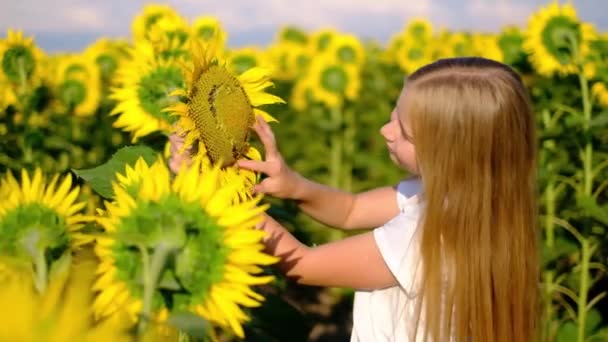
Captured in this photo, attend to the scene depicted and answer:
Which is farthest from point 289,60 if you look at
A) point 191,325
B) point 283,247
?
point 191,325

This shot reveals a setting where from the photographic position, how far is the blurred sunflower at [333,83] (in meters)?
5.24

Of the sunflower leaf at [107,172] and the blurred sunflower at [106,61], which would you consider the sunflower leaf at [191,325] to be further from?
the blurred sunflower at [106,61]

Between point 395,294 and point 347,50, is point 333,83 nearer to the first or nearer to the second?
point 347,50

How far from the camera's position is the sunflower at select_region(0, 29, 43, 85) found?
284cm

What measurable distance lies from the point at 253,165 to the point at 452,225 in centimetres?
39

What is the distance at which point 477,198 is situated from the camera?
5.13 ft

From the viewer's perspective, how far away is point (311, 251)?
1.43 m

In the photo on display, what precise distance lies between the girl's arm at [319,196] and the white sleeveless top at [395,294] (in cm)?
16

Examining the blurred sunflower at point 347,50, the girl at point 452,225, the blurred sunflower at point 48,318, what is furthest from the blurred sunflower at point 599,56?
the blurred sunflower at point 347,50

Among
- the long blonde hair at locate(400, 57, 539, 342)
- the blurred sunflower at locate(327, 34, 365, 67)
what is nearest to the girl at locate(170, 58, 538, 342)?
the long blonde hair at locate(400, 57, 539, 342)

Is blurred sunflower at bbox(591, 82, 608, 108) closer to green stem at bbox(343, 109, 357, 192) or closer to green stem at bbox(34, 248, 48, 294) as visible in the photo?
green stem at bbox(343, 109, 357, 192)

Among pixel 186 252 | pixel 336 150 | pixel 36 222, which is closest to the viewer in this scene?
pixel 186 252

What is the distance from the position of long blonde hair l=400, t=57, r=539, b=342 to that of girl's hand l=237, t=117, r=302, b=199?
9.7 inches

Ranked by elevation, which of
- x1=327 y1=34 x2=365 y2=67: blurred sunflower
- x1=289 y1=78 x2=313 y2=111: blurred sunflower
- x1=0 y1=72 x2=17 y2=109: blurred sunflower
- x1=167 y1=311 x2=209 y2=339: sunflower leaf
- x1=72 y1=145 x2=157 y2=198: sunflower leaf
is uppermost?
x1=327 y1=34 x2=365 y2=67: blurred sunflower
